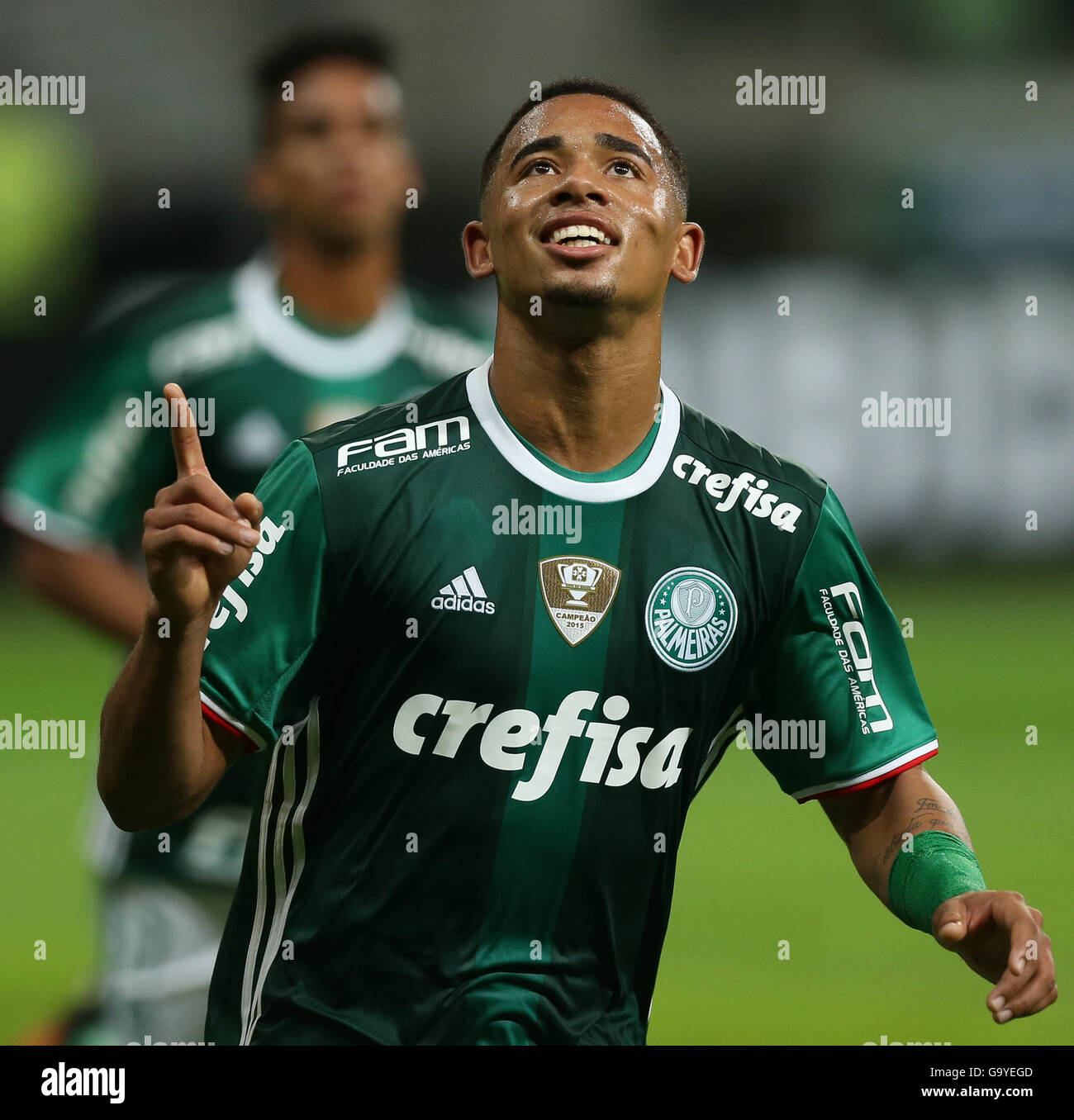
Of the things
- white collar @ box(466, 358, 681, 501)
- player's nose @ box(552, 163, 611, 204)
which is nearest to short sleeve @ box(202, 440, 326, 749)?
white collar @ box(466, 358, 681, 501)

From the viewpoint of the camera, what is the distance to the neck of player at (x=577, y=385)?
2.91m

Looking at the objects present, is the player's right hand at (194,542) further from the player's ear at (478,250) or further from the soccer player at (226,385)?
the soccer player at (226,385)

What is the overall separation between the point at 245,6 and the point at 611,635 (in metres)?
8.97

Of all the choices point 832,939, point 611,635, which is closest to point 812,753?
point 611,635

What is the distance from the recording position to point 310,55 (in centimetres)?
486

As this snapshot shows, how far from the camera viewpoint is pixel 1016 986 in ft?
8.25

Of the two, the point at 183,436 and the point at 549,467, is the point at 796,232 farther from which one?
the point at 183,436

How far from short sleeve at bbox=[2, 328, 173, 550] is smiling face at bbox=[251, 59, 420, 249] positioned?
66 centimetres

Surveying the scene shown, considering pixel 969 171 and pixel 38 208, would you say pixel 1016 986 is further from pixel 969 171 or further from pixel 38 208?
pixel 38 208

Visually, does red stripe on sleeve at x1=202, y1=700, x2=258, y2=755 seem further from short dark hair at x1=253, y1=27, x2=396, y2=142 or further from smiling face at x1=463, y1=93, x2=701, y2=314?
short dark hair at x1=253, y1=27, x2=396, y2=142

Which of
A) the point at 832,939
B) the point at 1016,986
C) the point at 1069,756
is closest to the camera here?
the point at 1016,986

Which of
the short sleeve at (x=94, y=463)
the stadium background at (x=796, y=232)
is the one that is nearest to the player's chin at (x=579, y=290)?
the short sleeve at (x=94, y=463)

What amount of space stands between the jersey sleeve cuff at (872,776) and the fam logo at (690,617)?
1.06ft

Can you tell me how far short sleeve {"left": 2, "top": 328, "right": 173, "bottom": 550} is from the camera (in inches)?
179
